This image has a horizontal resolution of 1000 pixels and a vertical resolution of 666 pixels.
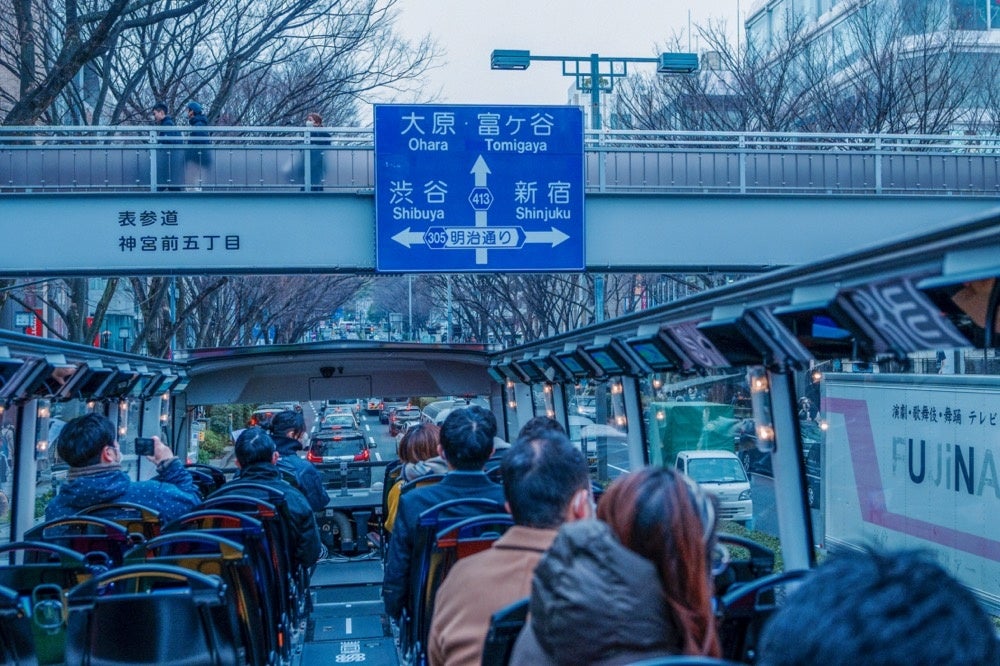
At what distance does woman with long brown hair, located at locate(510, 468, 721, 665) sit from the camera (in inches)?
92.1

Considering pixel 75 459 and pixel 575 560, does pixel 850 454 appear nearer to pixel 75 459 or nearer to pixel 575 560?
pixel 75 459

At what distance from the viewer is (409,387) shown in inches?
681

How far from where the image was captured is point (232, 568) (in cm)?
542

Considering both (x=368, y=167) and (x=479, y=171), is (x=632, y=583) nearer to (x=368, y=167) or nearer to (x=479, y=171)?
(x=479, y=171)

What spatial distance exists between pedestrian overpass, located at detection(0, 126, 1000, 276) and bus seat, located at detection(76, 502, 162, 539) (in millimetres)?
7161

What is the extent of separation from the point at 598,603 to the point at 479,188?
38.4 ft

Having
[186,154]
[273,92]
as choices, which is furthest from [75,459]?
[273,92]

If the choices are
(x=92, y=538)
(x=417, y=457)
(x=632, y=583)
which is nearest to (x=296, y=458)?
(x=417, y=457)

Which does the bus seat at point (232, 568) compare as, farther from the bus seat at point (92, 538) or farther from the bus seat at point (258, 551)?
the bus seat at point (92, 538)

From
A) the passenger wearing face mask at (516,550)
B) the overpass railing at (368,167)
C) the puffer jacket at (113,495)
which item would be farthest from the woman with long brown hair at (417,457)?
the overpass railing at (368,167)

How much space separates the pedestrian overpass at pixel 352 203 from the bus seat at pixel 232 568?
8.08 metres

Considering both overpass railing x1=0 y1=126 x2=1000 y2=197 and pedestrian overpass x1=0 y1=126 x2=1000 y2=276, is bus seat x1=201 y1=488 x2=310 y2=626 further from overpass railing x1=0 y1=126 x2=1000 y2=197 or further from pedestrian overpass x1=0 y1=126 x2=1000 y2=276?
overpass railing x1=0 y1=126 x2=1000 y2=197

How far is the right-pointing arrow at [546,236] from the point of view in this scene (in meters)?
13.8

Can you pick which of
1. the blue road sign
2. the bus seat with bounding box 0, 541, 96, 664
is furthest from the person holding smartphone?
the blue road sign
